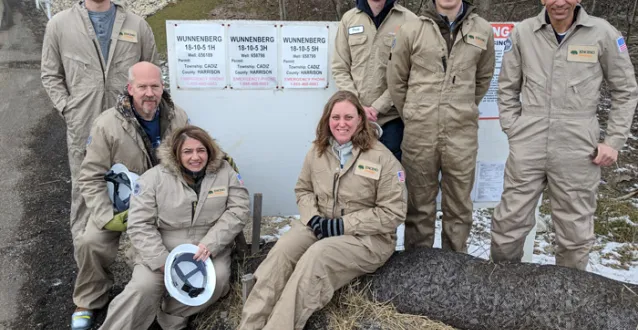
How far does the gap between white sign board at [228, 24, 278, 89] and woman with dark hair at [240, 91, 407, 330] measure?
1.14m

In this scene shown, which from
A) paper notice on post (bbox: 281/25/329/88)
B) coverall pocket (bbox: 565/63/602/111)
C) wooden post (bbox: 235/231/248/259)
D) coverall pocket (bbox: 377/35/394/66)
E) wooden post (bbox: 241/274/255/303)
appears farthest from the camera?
paper notice on post (bbox: 281/25/329/88)

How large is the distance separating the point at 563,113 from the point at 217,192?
7.56 feet

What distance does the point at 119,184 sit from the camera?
366 cm

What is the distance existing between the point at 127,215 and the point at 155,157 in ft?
1.53

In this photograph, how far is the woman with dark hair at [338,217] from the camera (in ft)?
10.4

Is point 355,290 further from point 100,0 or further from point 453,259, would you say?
point 100,0

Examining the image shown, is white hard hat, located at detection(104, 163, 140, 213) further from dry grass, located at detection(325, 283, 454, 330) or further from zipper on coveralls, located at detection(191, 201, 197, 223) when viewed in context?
dry grass, located at detection(325, 283, 454, 330)

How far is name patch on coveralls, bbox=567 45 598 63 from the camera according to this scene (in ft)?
10.9

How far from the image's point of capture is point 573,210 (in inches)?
139

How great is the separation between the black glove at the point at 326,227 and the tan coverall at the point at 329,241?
0.15ft

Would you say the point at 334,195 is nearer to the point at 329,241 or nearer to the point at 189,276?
the point at 329,241

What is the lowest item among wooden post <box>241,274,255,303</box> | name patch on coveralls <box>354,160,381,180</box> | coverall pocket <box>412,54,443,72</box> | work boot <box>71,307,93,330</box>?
work boot <box>71,307,93,330</box>

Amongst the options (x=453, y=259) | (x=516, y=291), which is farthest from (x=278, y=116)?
(x=516, y=291)

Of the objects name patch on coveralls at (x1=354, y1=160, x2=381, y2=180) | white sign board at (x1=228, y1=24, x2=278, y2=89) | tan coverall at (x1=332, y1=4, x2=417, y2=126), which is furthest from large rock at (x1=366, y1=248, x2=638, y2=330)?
white sign board at (x1=228, y1=24, x2=278, y2=89)
